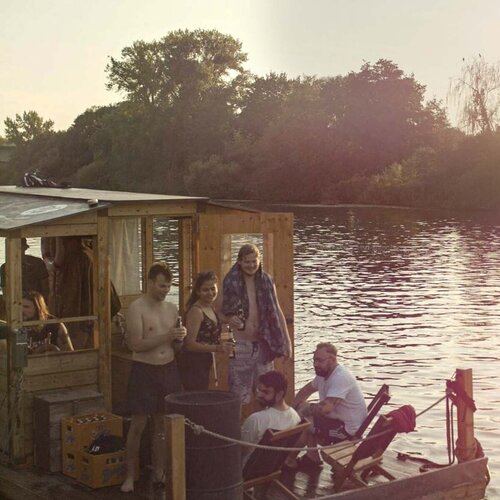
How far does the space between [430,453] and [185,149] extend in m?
90.5

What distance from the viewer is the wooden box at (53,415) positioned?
10.8m

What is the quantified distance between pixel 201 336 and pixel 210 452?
72.5 inches

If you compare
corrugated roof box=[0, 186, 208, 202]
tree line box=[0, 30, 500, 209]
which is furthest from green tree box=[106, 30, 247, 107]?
corrugated roof box=[0, 186, 208, 202]

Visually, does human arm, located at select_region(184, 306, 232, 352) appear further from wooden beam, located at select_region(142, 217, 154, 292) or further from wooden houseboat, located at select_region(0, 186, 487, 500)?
wooden beam, located at select_region(142, 217, 154, 292)

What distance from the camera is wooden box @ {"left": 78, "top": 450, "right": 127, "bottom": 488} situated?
10.3 m

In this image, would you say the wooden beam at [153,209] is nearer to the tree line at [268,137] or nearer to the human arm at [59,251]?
the human arm at [59,251]

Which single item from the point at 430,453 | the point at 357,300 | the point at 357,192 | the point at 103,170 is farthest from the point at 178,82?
the point at 430,453

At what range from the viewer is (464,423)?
1129cm

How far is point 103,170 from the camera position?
113 m

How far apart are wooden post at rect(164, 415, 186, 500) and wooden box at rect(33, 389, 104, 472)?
2.06 metres

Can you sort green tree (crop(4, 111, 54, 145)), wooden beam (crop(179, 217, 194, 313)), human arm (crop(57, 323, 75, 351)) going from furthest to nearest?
green tree (crop(4, 111, 54, 145)), wooden beam (crop(179, 217, 194, 313)), human arm (crop(57, 323, 75, 351))

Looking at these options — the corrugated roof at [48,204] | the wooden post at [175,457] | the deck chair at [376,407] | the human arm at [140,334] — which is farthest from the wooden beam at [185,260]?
the wooden post at [175,457]

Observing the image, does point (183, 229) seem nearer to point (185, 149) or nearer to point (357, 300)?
point (357, 300)

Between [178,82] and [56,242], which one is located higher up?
[178,82]
